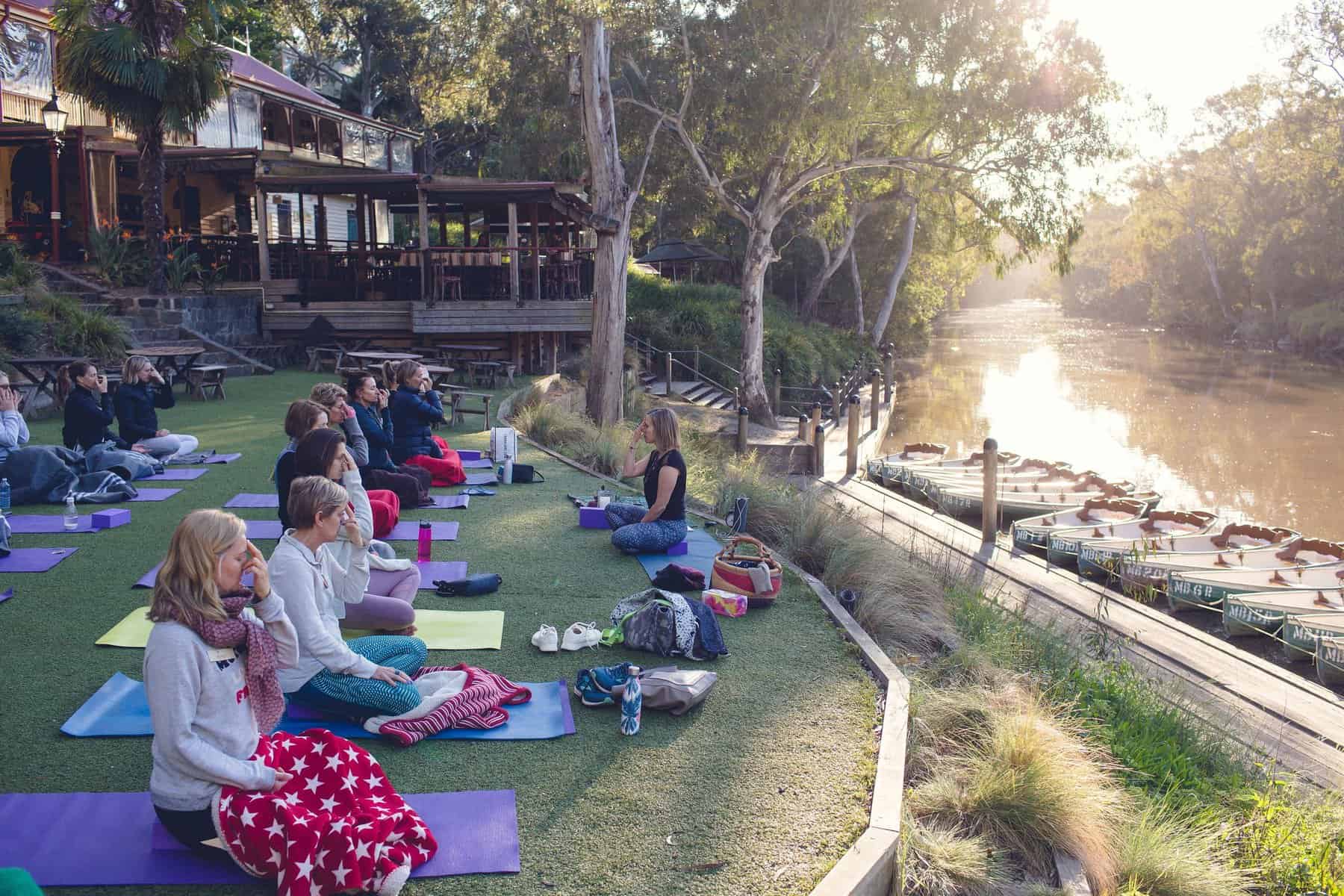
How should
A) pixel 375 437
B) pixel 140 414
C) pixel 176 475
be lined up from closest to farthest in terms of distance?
pixel 375 437
pixel 176 475
pixel 140 414

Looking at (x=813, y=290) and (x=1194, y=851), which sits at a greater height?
(x=813, y=290)

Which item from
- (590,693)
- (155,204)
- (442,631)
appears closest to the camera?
(590,693)

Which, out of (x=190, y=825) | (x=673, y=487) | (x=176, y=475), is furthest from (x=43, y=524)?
(x=190, y=825)

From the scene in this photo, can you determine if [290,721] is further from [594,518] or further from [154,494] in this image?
[154,494]

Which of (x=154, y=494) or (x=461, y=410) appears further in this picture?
(x=461, y=410)

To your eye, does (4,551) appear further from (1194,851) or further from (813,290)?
(813,290)

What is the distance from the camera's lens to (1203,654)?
369 inches

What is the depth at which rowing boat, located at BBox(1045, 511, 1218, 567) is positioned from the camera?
44.0 ft

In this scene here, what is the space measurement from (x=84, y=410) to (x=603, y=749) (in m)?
8.02

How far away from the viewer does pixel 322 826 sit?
3.76 metres

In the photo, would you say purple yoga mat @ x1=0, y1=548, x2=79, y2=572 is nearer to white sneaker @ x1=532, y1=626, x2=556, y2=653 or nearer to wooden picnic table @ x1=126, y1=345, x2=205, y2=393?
white sneaker @ x1=532, y1=626, x2=556, y2=653

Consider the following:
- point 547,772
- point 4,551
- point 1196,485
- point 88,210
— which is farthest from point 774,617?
point 88,210

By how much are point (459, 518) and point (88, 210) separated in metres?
17.4

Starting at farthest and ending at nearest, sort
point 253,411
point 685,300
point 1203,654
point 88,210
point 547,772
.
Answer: point 685,300
point 88,210
point 253,411
point 1203,654
point 547,772
